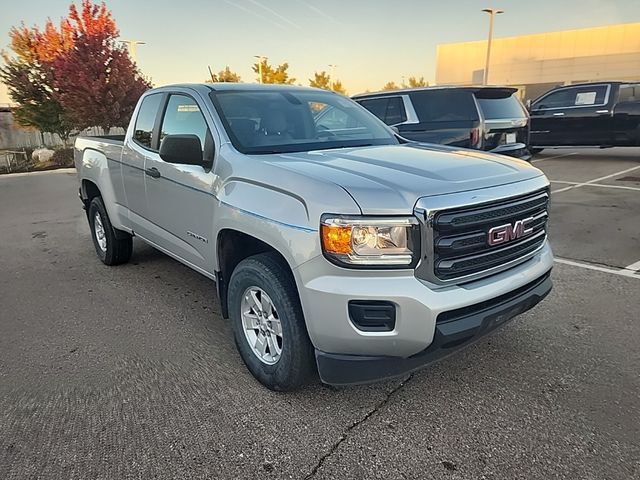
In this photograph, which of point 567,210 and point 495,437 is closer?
point 495,437

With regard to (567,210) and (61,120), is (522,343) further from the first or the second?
(61,120)

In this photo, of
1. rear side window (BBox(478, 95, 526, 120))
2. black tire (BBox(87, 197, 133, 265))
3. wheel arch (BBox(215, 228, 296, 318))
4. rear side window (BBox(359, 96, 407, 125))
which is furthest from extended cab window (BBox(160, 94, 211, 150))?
rear side window (BBox(478, 95, 526, 120))

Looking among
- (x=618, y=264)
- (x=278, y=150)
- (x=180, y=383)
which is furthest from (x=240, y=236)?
(x=618, y=264)

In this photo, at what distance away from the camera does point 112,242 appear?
202 inches

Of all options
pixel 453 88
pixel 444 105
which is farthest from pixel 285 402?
pixel 453 88

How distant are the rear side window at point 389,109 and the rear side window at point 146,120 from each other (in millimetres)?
4238

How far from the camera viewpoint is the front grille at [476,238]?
2314 mm

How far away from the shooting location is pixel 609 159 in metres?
13.2

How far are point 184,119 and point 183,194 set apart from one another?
0.65m

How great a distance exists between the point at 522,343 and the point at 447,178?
1580 mm

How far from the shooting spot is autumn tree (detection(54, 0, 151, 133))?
17297mm

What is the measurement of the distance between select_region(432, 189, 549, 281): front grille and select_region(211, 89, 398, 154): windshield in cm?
130

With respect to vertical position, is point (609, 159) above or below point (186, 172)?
below

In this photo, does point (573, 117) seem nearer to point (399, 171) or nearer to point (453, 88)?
point (453, 88)
